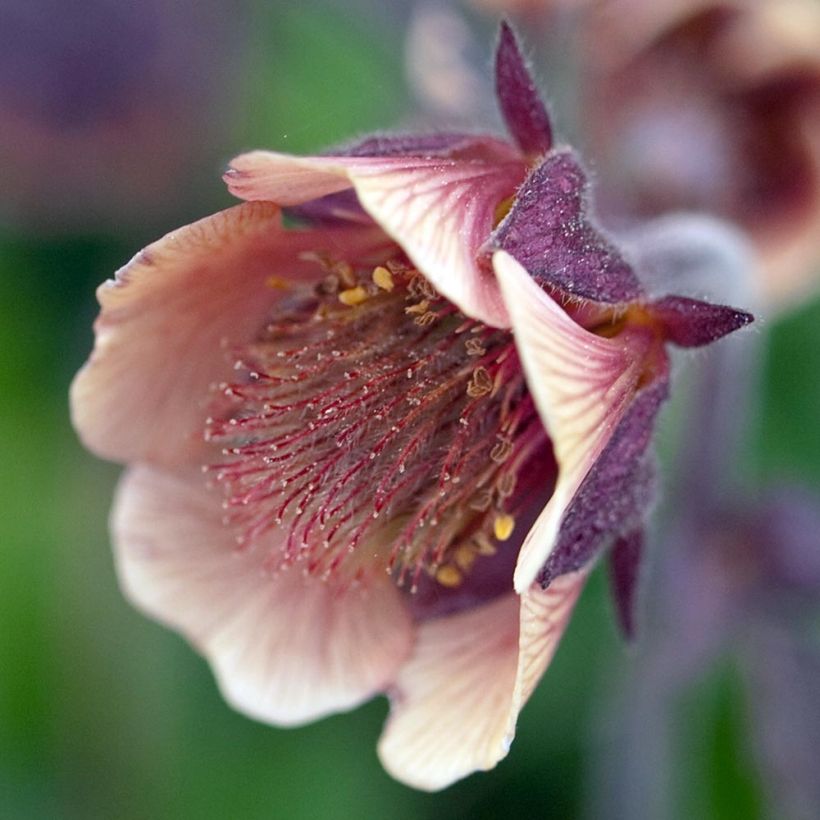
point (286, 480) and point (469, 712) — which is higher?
point (286, 480)

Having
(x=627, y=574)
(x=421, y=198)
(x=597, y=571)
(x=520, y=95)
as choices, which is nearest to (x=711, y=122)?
(x=597, y=571)

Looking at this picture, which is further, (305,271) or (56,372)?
(56,372)

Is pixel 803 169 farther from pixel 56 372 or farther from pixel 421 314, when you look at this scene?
pixel 56 372

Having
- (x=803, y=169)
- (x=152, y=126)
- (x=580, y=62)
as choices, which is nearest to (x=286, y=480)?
(x=580, y=62)

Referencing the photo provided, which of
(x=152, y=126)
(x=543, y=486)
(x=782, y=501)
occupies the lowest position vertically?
(x=782, y=501)

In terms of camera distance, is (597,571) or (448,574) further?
(597,571)

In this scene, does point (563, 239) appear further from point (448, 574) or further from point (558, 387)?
point (448, 574)
